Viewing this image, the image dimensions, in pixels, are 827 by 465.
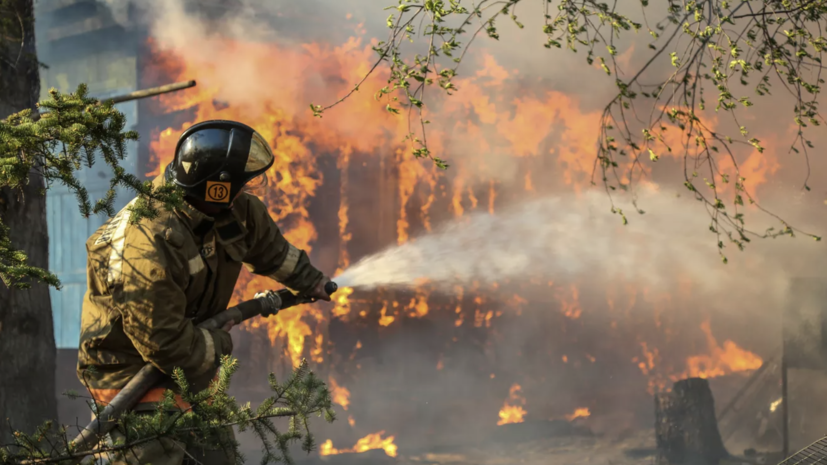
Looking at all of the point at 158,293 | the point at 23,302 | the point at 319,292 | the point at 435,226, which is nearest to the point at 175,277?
the point at 158,293

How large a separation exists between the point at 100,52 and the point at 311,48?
3.44 m

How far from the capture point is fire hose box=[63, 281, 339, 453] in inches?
114

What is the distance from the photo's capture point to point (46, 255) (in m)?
6.01

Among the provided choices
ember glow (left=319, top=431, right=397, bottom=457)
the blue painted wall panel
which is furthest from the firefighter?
the blue painted wall panel

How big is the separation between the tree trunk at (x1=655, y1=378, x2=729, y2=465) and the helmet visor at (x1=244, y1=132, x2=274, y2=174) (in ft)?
20.6

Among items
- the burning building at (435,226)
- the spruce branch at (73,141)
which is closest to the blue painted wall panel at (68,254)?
the burning building at (435,226)

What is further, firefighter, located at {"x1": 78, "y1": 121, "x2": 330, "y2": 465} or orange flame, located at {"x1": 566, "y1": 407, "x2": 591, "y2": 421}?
orange flame, located at {"x1": 566, "y1": 407, "x2": 591, "y2": 421}

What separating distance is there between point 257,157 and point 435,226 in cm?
666

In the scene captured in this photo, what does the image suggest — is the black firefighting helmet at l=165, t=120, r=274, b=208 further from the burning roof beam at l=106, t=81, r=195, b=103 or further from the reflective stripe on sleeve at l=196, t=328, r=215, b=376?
the burning roof beam at l=106, t=81, r=195, b=103

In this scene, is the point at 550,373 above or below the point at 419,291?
below

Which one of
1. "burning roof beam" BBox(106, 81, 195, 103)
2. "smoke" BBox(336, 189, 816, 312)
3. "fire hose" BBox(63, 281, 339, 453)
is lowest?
"fire hose" BBox(63, 281, 339, 453)

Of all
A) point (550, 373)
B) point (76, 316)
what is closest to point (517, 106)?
point (550, 373)

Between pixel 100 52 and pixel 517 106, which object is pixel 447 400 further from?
pixel 100 52

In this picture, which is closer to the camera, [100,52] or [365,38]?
[365,38]
